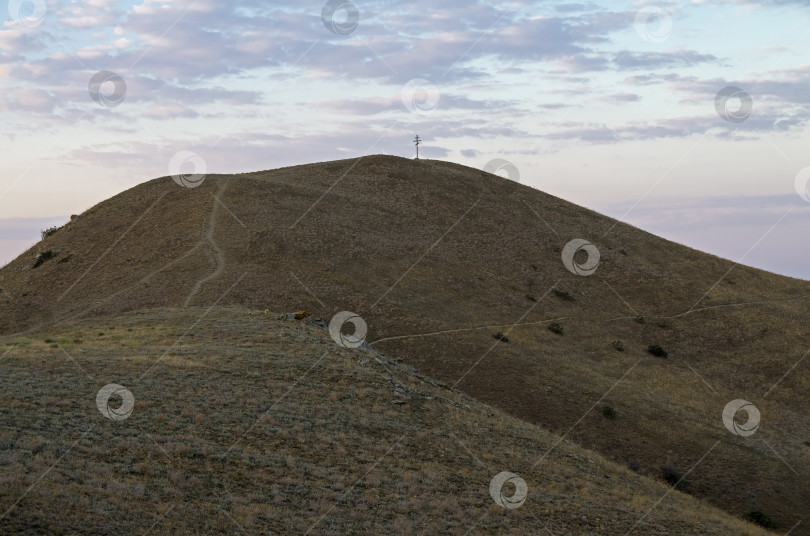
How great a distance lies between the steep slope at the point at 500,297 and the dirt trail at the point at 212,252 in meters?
0.19

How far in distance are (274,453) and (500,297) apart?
125ft

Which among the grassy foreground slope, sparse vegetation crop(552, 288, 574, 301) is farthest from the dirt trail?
sparse vegetation crop(552, 288, 574, 301)

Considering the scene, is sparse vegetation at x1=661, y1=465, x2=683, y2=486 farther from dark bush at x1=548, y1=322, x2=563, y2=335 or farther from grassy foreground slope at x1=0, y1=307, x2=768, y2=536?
dark bush at x1=548, y1=322, x2=563, y2=335

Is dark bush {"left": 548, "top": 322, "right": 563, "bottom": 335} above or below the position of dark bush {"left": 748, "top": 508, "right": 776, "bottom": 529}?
above

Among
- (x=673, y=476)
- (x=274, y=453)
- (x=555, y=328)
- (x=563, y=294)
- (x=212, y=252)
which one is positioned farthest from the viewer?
(x=563, y=294)

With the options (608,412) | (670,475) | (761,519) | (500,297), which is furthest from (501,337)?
(761,519)

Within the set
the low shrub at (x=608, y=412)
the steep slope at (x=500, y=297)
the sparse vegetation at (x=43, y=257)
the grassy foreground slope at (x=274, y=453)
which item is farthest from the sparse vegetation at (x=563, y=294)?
the sparse vegetation at (x=43, y=257)

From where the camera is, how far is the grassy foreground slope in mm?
18766

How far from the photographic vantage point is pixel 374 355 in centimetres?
3859

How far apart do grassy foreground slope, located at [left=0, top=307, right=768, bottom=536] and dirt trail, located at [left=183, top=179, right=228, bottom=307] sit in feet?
37.5

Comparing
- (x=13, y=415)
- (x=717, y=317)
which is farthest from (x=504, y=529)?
(x=717, y=317)

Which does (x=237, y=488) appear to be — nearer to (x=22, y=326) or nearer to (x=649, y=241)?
(x=22, y=326)

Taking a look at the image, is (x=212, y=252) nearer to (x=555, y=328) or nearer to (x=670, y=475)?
(x=555, y=328)

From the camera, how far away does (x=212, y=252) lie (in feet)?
184
